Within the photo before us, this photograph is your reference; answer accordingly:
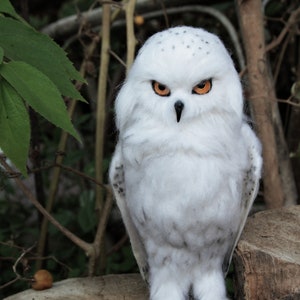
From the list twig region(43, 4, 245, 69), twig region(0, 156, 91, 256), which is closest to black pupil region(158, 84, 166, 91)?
twig region(0, 156, 91, 256)

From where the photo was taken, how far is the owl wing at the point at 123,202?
1.77 meters

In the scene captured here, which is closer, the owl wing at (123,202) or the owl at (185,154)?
the owl at (185,154)

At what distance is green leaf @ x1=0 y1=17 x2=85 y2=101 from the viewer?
1403mm

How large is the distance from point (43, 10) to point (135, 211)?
6.68 feet

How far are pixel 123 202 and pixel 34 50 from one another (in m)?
0.56

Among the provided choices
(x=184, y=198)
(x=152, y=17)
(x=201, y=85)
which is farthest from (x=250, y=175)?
(x=152, y=17)

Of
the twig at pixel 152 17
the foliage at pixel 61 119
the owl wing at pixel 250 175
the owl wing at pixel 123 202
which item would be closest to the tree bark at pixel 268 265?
the owl wing at pixel 250 175

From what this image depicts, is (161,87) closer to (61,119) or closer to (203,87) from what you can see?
(203,87)

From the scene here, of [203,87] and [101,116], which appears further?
[101,116]

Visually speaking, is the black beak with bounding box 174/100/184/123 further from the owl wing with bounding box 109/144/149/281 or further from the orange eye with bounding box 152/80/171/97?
the owl wing with bounding box 109/144/149/281

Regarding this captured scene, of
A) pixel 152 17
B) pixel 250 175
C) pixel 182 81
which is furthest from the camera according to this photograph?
pixel 152 17

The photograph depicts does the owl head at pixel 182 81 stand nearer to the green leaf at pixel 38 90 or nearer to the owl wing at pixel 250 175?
the owl wing at pixel 250 175

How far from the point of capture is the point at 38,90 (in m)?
1.32

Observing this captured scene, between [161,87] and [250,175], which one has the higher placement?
[161,87]
